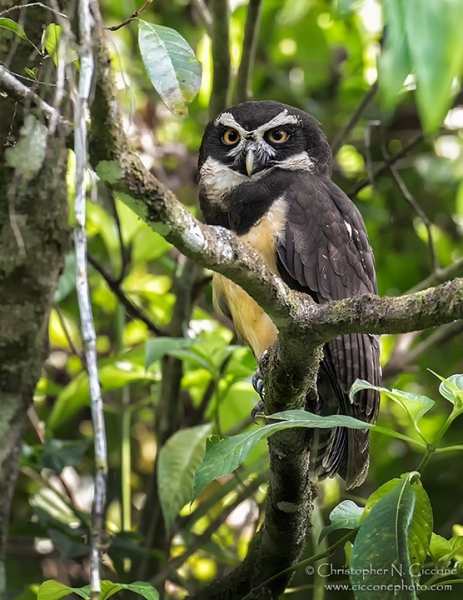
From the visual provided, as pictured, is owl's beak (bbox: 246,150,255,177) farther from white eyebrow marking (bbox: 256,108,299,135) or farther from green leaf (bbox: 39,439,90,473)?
green leaf (bbox: 39,439,90,473)

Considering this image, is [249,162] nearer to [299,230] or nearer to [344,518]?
[299,230]

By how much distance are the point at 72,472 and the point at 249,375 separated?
2115 mm

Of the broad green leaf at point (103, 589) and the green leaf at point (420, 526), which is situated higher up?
the green leaf at point (420, 526)

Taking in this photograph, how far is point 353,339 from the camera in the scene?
315 centimetres

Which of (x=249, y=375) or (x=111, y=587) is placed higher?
(x=249, y=375)

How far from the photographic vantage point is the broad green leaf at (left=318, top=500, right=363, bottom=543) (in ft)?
6.89

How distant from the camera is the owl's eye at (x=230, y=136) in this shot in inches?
142

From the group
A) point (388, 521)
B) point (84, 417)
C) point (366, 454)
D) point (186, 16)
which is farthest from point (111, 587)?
point (186, 16)

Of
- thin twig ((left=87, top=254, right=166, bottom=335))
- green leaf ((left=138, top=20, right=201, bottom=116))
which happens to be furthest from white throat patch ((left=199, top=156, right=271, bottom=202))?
green leaf ((left=138, top=20, right=201, bottom=116))

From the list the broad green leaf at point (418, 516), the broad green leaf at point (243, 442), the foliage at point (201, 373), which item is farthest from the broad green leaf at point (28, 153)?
the broad green leaf at point (418, 516)

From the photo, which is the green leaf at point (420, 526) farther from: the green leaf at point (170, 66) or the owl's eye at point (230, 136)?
the owl's eye at point (230, 136)

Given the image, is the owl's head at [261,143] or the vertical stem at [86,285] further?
the owl's head at [261,143]

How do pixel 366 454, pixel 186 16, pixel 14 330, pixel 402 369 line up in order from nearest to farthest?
pixel 14 330
pixel 366 454
pixel 402 369
pixel 186 16

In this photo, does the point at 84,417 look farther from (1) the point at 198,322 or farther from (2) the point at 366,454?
(2) the point at 366,454
